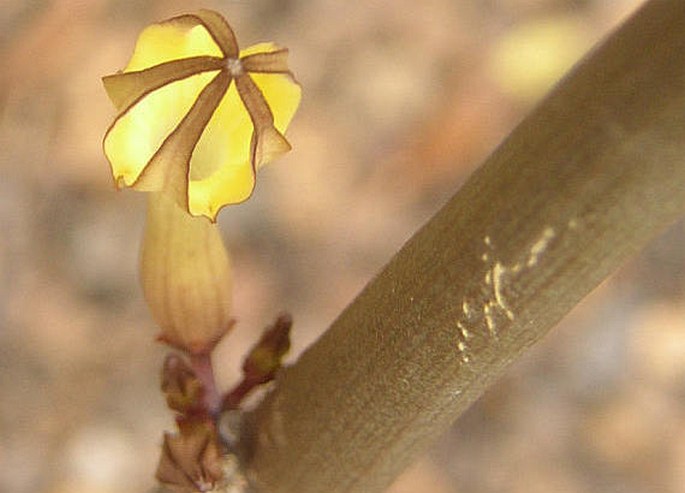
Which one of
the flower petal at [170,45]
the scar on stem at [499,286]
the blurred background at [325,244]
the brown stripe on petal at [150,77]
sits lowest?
the scar on stem at [499,286]

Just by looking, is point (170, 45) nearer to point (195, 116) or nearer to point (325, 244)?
point (195, 116)

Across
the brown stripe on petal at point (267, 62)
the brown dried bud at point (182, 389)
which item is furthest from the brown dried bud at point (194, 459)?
the brown stripe on petal at point (267, 62)

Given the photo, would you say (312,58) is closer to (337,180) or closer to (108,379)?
(337,180)

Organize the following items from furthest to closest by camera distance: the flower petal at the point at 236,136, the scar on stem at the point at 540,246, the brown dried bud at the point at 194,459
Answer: the brown dried bud at the point at 194,459, the flower petal at the point at 236,136, the scar on stem at the point at 540,246

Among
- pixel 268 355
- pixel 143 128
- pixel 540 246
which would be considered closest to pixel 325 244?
pixel 268 355

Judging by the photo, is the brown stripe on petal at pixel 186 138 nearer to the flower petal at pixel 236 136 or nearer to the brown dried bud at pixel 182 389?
the flower petal at pixel 236 136

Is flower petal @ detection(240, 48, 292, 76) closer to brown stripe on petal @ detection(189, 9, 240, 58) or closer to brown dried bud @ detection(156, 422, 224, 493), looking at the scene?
brown stripe on petal @ detection(189, 9, 240, 58)

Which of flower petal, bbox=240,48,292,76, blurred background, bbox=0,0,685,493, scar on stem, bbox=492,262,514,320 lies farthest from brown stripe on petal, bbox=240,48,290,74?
blurred background, bbox=0,0,685,493
